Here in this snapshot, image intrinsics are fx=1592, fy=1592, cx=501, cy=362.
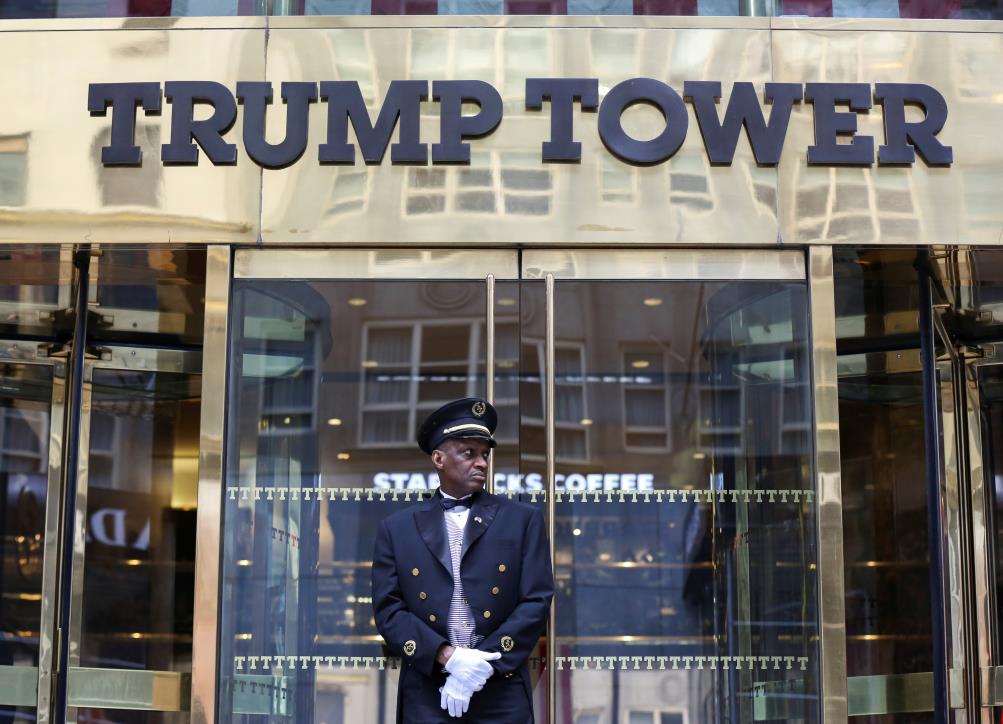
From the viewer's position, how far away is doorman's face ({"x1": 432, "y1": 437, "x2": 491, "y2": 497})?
21.0 ft

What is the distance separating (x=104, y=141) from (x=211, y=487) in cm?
169

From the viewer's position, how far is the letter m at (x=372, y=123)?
23.9ft

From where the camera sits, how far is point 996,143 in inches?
289

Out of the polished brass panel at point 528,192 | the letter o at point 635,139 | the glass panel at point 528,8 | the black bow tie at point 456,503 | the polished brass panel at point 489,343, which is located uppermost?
the glass panel at point 528,8

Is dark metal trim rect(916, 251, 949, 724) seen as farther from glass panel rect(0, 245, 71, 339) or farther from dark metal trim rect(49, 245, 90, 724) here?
dark metal trim rect(49, 245, 90, 724)

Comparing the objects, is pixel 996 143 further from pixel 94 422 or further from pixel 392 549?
pixel 94 422

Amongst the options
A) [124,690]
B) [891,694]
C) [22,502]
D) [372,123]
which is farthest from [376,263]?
[891,694]

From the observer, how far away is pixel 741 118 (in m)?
7.31

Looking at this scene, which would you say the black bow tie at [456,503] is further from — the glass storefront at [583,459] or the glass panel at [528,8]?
the glass panel at [528,8]

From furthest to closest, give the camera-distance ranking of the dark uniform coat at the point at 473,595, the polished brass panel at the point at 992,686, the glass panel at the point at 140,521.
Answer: the glass panel at the point at 140,521, the polished brass panel at the point at 992,686, the dark uniform coat at the point at 473,595

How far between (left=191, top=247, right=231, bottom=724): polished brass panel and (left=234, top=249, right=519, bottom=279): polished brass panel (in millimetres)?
133

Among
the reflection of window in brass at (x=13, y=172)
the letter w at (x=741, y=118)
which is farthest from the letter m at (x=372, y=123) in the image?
the reflection of window in brass at (x=13, y=172)

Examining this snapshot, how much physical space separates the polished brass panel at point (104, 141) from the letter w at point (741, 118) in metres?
2.06

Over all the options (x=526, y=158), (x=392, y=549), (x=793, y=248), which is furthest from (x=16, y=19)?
(x=793, y=248)
